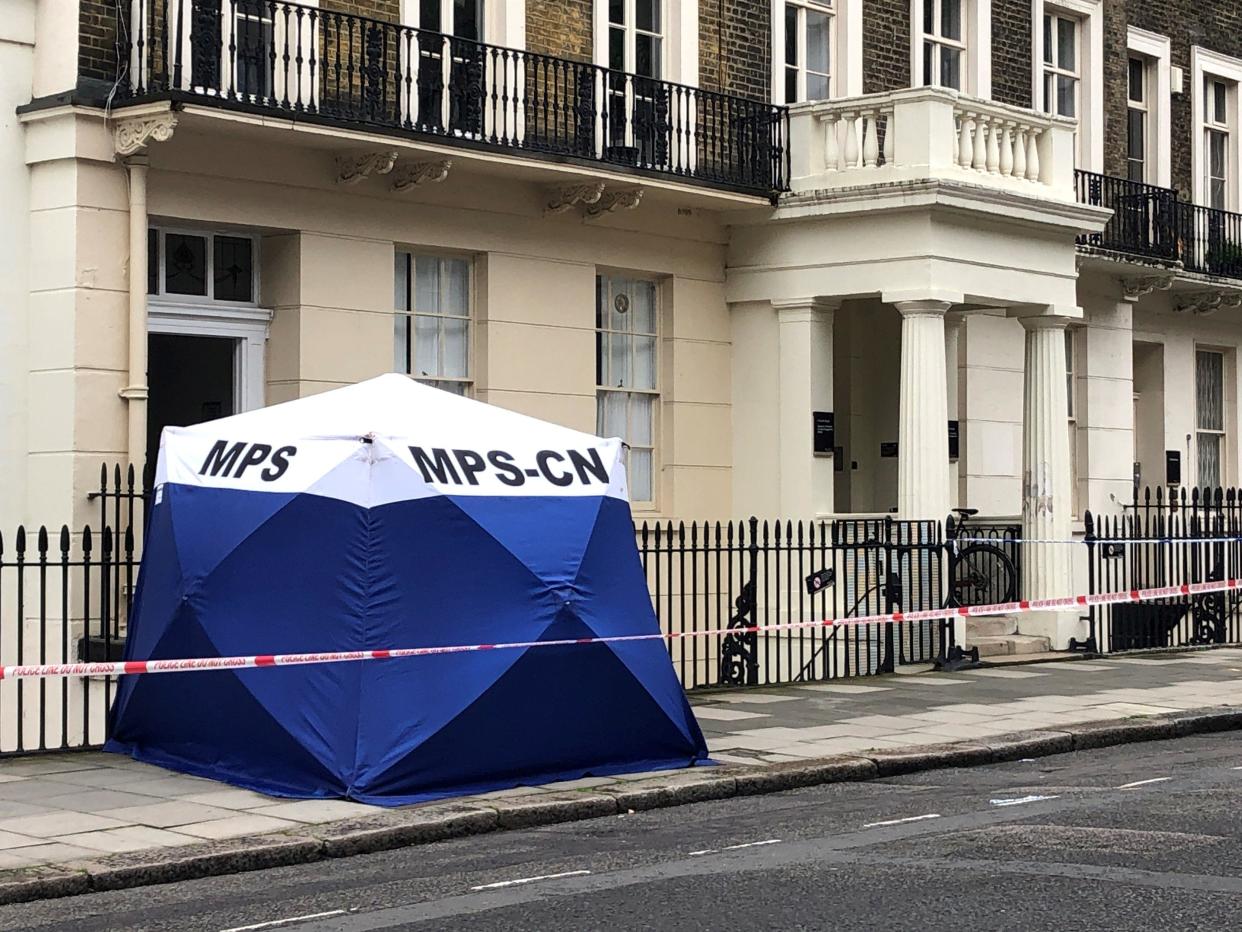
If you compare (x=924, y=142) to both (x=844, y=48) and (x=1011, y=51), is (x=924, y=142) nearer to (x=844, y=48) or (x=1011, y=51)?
(x=844, y=48)

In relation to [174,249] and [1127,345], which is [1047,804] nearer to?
[174,249]

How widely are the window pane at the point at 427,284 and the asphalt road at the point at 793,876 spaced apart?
315 inches

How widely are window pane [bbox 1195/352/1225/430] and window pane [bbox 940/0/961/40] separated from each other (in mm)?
6611

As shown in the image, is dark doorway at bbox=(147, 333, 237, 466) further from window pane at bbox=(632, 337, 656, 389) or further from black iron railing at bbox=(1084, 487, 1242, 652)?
black iron railing at bbox=(1084, 487, 1242, 652)

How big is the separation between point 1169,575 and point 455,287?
9.29 metres

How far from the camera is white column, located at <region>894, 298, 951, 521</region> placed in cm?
1914

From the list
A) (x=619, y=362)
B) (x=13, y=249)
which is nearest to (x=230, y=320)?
(x=13, y=249)

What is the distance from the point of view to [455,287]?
1852cm

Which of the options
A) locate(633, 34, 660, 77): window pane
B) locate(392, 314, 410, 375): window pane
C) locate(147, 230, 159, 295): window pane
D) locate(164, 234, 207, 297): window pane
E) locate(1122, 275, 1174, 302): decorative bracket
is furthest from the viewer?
locate(1122, 275, 1174, 302): decorative bracket

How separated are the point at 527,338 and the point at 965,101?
4.84 metres

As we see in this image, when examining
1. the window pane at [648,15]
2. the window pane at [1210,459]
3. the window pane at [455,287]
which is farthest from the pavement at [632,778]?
the window pane at [1210,459]

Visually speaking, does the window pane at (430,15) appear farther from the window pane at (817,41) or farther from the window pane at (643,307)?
the window pane at (817,41)

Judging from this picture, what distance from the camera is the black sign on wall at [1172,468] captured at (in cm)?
2644

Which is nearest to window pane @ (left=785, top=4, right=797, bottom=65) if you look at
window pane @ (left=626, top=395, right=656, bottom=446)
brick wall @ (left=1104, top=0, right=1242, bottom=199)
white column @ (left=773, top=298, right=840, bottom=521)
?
A: white column @ (left=773, top=298, right=840, bottom=521)
